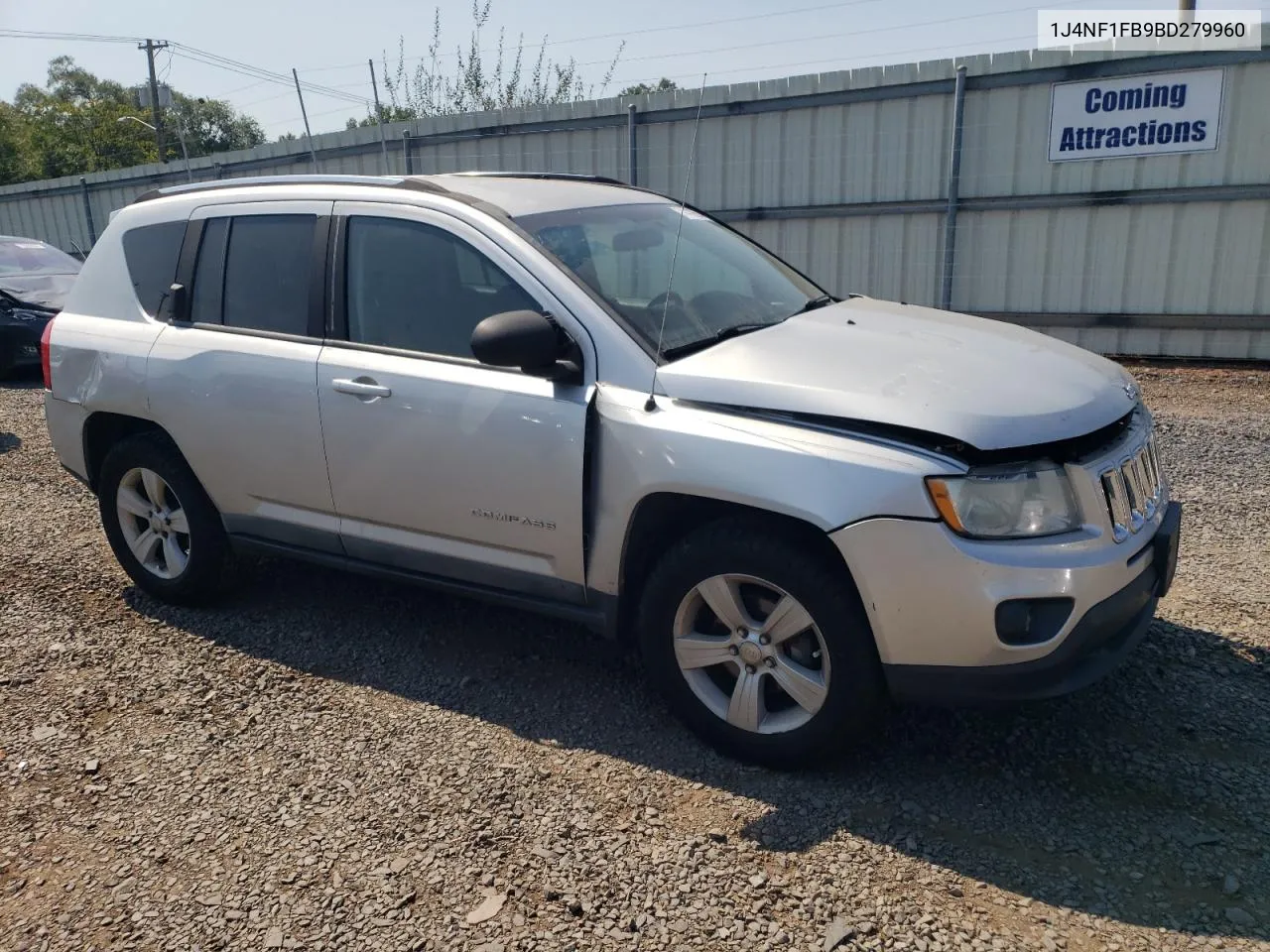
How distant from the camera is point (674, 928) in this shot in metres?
2.50

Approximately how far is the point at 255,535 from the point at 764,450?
2.40m

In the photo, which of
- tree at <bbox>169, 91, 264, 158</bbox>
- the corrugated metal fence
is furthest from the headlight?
tree at <bbox>169, 91, 264, 158</bbox>

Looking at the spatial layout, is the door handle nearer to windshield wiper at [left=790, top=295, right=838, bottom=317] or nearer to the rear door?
the rear door

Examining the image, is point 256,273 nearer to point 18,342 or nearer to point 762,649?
point 762,649

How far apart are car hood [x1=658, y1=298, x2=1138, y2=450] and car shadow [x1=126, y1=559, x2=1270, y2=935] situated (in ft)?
3.55

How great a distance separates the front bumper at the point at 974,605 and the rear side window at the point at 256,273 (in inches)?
95.9

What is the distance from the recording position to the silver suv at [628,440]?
2.75 m

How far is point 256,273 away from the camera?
4125 millimetres

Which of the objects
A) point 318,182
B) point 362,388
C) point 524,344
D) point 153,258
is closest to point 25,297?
point 153,258

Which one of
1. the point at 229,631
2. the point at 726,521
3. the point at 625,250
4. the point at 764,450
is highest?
the point at 625,250

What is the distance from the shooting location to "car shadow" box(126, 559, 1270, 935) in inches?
105

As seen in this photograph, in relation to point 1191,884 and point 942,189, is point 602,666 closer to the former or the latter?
point 1191,884

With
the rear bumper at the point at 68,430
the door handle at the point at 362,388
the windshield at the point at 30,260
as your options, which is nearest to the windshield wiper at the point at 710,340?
the door handle at the point at 362,388

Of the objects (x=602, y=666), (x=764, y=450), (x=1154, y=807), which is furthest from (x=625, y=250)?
(x=1154, y=807)
